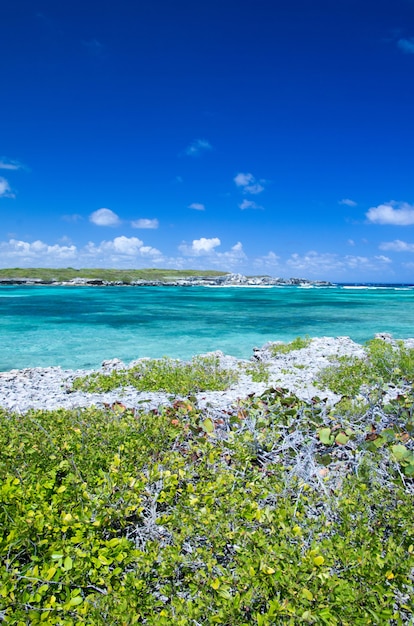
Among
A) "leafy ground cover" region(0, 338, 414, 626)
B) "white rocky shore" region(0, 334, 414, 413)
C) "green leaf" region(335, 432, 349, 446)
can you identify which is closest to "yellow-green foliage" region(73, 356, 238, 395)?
"white rocky shore" region(0, 334, 414, 413)

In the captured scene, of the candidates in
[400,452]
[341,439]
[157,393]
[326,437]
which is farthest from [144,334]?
[400,452]

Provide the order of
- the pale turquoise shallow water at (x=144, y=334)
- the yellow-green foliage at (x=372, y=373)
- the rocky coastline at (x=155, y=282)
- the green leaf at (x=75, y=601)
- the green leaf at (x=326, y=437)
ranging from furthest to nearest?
the rocky coastline at (x=155, y=282)
the pale turquoise shallow water at (x=144, y=334)
the yellow-green foliage at (x=372, y=373)
the green leaf at (x=326, y=437)
the green leaf at (x=75, y=601)

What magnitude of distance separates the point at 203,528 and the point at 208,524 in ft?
0.21

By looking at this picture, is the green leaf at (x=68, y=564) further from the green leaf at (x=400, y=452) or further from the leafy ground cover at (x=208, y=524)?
the green leaf at (x=400, y=452)

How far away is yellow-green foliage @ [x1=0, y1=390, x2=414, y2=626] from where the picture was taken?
3.04 m

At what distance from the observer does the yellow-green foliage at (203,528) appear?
304 centimetres

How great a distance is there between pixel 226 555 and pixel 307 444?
2.31 meters

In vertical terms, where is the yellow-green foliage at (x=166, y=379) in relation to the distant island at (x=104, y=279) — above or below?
below

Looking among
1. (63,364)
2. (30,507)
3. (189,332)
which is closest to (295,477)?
(30,507)

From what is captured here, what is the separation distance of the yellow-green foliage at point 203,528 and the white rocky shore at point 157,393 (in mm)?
2335

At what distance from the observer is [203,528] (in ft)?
12.5

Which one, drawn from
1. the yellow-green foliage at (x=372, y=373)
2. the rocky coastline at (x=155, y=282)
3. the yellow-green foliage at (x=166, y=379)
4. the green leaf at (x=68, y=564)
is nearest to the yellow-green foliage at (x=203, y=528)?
the green leaf at (x=68, y=564)

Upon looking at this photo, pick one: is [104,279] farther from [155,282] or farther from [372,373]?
[372,373]

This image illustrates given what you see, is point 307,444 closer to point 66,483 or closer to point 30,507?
point 66,483
